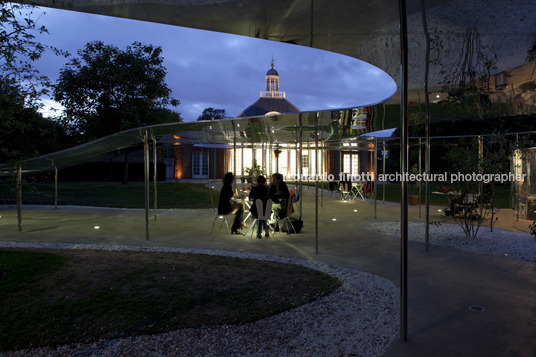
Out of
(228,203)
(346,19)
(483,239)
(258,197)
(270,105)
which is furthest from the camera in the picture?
(270,105)

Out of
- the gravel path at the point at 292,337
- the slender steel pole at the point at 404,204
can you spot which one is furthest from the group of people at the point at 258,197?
the slender steel pole at the point at 404,204

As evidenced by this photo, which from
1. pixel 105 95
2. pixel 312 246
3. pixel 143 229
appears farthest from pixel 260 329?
pixel 105 95

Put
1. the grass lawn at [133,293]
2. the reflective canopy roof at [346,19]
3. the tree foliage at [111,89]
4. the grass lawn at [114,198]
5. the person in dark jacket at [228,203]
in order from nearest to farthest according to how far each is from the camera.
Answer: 1. the reflective canopy roof at [346,19]
2. the grass lawn at [133,293]
3. the person in dark jacket at [228,203]
4. the grass lawn at [114,198]
5. the tree foliage at [111,89]

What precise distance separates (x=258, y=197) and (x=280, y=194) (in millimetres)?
1105

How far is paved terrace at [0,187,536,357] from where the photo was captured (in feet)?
9.34

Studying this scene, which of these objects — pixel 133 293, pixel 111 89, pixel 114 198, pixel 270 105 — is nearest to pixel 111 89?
pixel 111 89

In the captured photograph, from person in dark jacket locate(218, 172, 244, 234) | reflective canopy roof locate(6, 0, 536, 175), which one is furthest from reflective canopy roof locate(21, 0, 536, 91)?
person in dark jacket locate(218, 172, 244, 234)

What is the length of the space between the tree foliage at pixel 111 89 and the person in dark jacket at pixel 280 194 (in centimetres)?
1278

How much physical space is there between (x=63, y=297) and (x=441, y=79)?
5563 millimetres

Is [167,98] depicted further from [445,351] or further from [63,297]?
[445,351]

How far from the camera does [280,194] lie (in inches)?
321

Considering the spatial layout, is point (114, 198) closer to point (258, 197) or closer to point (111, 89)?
point (111, 89)

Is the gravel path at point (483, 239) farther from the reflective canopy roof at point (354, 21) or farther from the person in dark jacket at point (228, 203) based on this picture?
the reflective canopy roof at point (354, 21)

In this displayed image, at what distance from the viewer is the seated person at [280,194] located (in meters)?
7.80
